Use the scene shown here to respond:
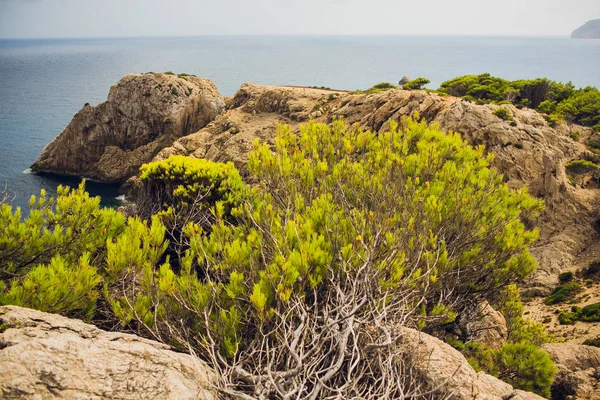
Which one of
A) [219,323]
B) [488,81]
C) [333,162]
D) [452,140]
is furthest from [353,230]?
[488,81]

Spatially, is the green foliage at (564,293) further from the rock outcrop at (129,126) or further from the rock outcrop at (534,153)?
the rock outcrop at (129,126)

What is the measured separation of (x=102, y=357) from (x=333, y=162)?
955 centimetres

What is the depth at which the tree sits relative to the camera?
5973 millimetres

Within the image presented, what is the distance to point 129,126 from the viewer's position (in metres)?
70.5

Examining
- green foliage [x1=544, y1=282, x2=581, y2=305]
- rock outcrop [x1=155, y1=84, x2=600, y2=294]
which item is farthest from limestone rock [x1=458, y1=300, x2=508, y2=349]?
green foliage [x1=544, y1=282, x2=581, y2=305]

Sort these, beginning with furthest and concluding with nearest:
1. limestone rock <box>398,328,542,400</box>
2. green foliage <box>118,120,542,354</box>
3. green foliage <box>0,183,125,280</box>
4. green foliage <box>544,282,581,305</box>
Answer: green foliage <box>544,282,581,305</box> → green foliage <box>0,183,125,280</box> → green foliage <box>118,120,542,354</box> → limestone rock <box>398,328,542,400</box>

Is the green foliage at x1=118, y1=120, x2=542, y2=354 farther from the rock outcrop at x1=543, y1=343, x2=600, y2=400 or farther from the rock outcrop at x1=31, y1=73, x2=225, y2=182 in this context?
the rock outcrop at x1=31, y1=73, x2=225, y2=182

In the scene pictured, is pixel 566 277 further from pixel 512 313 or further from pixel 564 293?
pixel 512 313

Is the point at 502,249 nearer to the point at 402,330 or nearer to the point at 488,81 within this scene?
the point at 402,330

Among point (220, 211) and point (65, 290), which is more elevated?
point (220, 211)

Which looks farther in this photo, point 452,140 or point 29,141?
point 29,141

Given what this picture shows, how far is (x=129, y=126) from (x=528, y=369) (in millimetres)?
73769

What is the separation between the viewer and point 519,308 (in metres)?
16.1

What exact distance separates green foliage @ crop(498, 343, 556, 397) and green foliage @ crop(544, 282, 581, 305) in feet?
76.1
